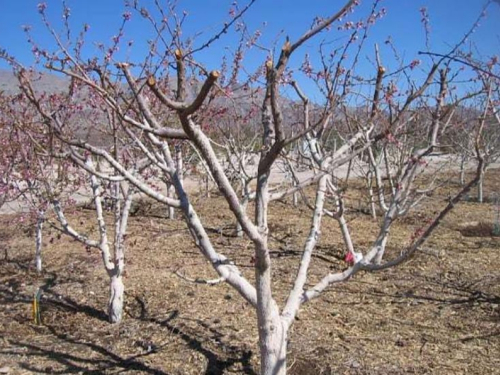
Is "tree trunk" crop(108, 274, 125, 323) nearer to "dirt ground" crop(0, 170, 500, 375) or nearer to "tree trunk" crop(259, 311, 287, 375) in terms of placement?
"dirt ground" crop(0, 170, 500, 375)

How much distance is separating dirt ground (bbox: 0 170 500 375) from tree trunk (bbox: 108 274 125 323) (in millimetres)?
111

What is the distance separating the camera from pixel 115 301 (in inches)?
171

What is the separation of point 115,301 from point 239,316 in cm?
114

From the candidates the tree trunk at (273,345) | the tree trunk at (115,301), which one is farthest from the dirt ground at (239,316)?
the tree trunk at (273,345)

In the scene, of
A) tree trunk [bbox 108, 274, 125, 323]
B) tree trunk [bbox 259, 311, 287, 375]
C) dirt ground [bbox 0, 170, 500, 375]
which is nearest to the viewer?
tree trunk [bbox 259, 311, 287, 375]

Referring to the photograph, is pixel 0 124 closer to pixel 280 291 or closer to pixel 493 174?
pixel 280 291

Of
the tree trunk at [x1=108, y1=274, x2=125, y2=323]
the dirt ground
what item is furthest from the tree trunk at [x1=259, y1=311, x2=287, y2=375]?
the tree trunk at [x1=108, y1=274, x2=125, y2=323]

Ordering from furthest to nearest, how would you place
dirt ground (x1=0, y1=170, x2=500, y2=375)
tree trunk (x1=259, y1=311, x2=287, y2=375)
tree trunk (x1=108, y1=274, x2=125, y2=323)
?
tree trunk (x1=108, y1=274, x2=125, y2=323), dirt ground (x1=0, y1=170, x2=500, y2=375), tree trunk (x1=259, y1=311, x2=287, y2=375)

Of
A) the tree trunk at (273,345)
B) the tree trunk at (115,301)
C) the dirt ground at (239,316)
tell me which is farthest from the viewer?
the tree trunk at (115,301)

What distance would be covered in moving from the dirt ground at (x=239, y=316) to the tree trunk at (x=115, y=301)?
0.11 meters

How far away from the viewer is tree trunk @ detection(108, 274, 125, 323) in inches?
171

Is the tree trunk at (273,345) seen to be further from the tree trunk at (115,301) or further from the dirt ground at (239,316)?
the tree trunk at (115,301)

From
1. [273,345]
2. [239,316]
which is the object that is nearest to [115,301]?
[239,316]

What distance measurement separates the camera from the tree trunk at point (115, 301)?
4.35 m
